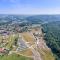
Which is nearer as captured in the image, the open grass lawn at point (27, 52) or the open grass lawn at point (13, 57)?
the open grass lawn at point (13, 57)

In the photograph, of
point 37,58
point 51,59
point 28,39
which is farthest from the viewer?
point 28,39

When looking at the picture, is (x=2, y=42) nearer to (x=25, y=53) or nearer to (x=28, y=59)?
(x=25, y=53)

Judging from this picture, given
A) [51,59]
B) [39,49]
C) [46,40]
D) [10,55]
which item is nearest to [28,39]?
[46,40]

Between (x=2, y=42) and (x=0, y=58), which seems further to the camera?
(x=2, y=42)

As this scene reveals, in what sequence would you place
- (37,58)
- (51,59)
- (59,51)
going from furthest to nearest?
(59,51) < (51,59) < (37,58)

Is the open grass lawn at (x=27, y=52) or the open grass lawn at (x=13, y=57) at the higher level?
the open grass lawn at (x=13, y=57)

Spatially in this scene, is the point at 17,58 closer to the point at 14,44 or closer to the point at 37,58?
the point at 37,58

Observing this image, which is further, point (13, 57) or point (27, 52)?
point (27, 52)

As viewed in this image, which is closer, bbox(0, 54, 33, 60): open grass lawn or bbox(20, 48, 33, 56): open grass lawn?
bbox(0, 54, 33, 60): open grass lawn

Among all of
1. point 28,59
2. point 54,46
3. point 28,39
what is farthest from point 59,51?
point 28,59

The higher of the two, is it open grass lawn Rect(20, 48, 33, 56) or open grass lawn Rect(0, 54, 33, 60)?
open grass lawn Rect(0, 54, 33, 60)
